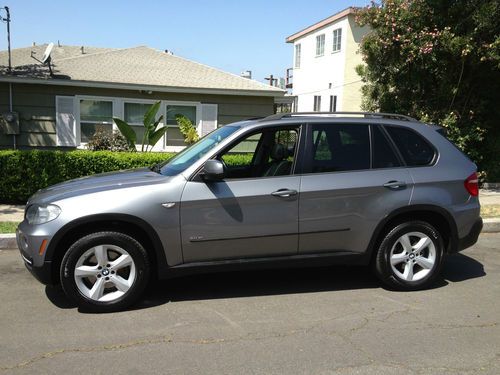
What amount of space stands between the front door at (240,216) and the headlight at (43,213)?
1114 mm

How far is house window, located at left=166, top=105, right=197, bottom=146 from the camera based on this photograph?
14359 millimetres

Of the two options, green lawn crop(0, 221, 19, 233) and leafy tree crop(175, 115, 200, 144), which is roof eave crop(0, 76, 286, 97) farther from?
green lawn crop(0, 221, 19, 233)

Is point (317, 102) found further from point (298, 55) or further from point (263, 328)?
point (263, 328)

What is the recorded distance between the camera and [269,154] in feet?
17.9

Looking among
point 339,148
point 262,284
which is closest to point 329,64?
point 339,148

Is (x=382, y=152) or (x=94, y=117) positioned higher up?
(x=94, y=117)

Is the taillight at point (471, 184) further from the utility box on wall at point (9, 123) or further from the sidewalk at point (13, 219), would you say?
the utility box on wall at point (9, 123)

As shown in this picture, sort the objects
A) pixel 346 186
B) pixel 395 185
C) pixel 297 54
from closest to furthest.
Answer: pixel 346 186 < pixel 395 185 < pixel 297 54

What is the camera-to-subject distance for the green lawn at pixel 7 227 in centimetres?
707

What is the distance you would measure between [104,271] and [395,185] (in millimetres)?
2931

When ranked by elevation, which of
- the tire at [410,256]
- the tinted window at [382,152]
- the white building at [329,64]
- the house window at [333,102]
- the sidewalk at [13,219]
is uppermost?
the white building at [329,64]

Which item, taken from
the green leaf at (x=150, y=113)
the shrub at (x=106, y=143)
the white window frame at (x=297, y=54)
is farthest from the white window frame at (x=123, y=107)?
the white window frame at (x=297, y=54)

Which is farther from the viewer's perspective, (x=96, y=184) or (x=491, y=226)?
(x=491, y=226)

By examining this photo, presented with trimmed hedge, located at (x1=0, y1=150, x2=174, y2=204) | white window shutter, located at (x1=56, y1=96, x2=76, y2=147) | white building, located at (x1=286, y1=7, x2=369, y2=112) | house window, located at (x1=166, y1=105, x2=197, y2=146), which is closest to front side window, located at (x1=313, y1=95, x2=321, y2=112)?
white building, located at (x1=286, y1=7, x2=369, y2=112)
